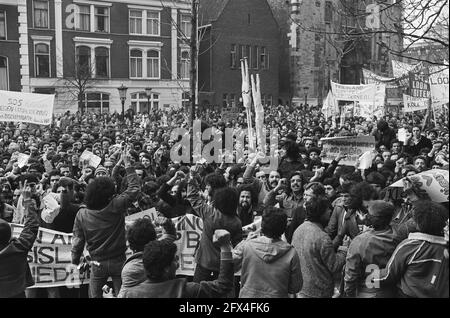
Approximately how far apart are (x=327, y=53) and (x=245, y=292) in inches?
1913

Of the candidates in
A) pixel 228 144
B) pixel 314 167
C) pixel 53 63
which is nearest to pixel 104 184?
pixel 314 167

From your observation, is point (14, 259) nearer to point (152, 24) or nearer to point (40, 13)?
point (40, 13)

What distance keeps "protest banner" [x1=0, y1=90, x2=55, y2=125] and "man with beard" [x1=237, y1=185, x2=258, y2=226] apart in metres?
10.2

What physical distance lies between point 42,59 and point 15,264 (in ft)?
113

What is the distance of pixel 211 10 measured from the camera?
43.3 metres

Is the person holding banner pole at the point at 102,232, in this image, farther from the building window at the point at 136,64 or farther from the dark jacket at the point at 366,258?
the building window at the point at 136,64

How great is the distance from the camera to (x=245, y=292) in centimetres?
407

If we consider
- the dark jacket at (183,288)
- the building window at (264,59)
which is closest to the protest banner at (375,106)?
the dark jacket at (183,288)

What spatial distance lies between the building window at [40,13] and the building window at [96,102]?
18.2ft

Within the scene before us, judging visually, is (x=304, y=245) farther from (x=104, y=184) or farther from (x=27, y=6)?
(x=27, y=6)

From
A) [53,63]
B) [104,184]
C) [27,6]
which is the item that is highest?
[27,6]

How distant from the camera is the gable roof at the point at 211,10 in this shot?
42.3 meters

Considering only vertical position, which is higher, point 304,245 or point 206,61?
point 206,61

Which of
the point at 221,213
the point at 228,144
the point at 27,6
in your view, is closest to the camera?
the point at 221,213
